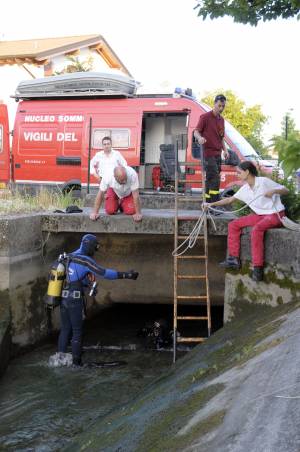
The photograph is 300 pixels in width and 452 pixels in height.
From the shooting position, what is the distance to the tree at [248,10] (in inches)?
305

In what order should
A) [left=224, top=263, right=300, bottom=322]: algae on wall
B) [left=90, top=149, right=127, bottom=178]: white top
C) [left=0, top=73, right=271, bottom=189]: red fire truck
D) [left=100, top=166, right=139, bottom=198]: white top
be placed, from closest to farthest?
[left=224, top=263, right=300, bottom=322]: algae on wall → [left=100, top=166, right=139, bottom=198]: white top → [left=90, top=149, right=127, bottom=178]: white top → [left=0, top=73, right=271, bottom=189]: red fire truck

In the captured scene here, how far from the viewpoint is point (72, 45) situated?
3069 cm

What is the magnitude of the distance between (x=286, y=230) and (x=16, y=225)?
3674mm

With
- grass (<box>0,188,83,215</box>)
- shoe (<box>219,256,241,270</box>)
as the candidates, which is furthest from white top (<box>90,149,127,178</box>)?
shoe (<box>219,256,241,270</box>)

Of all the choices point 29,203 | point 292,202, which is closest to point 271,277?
point 292,202

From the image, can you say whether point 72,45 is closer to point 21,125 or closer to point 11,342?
point 21,125

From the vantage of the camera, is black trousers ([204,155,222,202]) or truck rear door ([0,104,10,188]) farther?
truck rear door ([0,104,10,188])

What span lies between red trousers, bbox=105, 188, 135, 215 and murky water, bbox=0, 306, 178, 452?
2138mm

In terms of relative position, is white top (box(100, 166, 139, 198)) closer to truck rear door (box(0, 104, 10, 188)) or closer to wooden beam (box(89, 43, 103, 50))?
truck rear door (box(0, 104, 10, 188))

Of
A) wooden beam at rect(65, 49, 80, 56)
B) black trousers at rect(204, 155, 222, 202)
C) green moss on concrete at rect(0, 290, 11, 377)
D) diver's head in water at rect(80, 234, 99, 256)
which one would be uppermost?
wooden beam at rect(65, 49, 80, 56)

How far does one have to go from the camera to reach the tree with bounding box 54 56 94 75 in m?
28.8

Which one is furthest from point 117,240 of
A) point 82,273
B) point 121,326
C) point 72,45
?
point 72,45

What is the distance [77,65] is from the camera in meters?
29.0

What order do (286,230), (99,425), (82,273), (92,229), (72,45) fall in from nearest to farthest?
(99,425), (286,230), (82,273), (92,229), (72,45)
